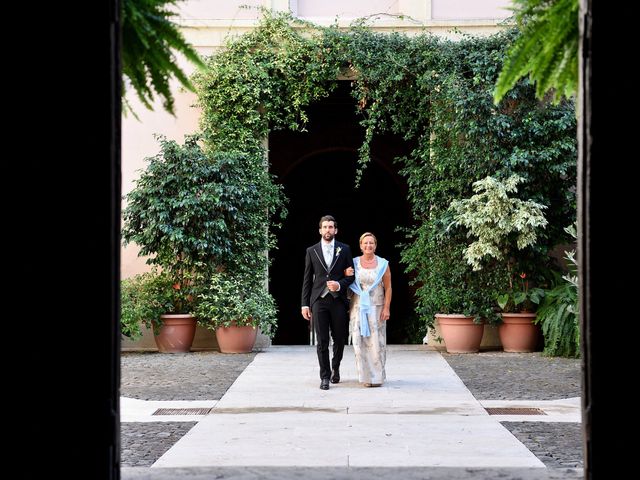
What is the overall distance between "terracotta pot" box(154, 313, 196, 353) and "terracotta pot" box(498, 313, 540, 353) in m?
4.50

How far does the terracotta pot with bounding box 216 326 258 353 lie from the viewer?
45.7 ft

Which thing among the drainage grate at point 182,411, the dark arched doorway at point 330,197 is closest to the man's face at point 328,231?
the drainage grate at point 182,411

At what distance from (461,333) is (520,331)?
84 centimetres

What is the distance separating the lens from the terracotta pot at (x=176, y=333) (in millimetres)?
13930

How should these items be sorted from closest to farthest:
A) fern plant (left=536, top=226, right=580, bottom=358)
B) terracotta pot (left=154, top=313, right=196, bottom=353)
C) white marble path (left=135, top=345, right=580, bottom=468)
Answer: white marble path (left=135, top=345, right=580, bottom=468) < fern plant (left=536, top=226, right=580, bottom=358) < terracotta pot (left=154, top=313, right=196, bottom=353)

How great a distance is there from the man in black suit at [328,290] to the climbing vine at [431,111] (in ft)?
12.6

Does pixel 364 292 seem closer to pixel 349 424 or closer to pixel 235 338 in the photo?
pixel 349 424

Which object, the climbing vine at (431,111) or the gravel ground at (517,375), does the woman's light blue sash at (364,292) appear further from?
the climbing vine at (431,111)

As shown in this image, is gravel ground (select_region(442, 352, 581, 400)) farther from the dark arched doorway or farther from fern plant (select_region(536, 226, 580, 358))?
the dark arched doorway

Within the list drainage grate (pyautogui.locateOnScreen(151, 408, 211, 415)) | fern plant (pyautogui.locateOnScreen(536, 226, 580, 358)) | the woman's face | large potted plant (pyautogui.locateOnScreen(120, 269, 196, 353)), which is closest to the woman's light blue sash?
the woman's face

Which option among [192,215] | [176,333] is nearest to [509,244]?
[192,215]

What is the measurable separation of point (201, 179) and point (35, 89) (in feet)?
33.8
